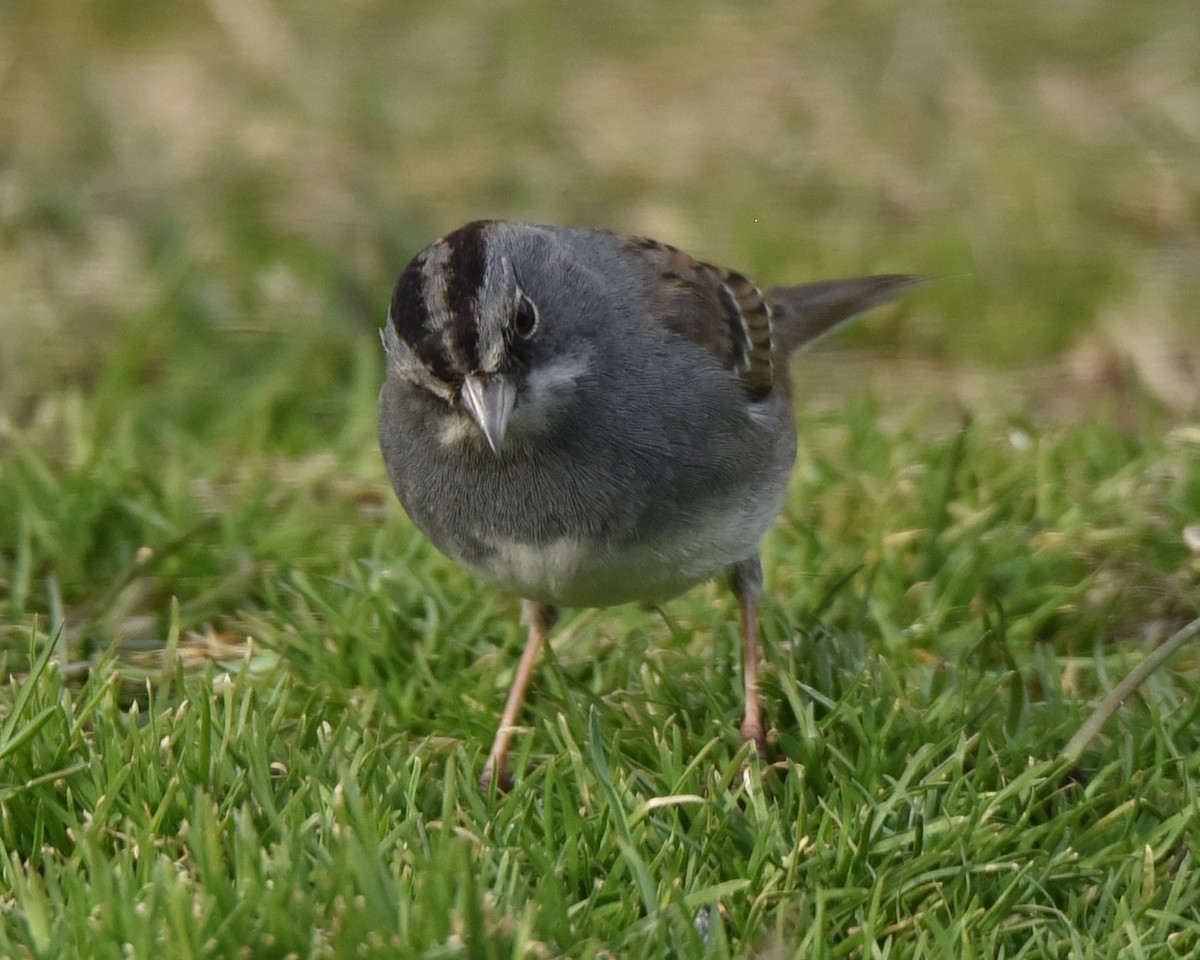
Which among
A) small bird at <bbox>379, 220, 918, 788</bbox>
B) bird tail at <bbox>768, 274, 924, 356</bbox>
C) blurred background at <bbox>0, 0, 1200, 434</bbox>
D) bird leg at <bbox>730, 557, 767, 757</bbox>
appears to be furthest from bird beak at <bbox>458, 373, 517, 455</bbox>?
blurred background at <bbox>0, 0, 1200, 434</bbox>

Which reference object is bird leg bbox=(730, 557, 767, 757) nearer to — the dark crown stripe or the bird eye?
the bird eye

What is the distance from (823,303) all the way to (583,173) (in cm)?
271

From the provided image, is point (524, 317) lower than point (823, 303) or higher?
higher

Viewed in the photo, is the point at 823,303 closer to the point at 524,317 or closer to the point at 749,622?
the point at 749,622

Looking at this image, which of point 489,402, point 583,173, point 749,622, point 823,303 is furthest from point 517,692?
point 583,173

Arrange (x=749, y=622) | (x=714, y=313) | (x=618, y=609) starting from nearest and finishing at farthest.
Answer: (x=749, y=622) → (x=714, y=313) → (x=618, y=609)

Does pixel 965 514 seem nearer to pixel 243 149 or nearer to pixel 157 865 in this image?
pixel 157 865

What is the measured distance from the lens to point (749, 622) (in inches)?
178

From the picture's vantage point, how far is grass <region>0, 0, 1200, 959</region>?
3.46 m

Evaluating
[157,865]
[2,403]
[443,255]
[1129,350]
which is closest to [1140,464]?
[1129,350]

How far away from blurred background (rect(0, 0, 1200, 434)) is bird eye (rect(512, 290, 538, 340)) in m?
2.39

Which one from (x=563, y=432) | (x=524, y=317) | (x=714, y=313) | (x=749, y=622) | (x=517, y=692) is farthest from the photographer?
(x=714, y=313)

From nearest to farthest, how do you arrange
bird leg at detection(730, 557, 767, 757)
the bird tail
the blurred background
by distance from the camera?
bird leg at detection(730, 557, 767, 757), the bird tail, the blurred background

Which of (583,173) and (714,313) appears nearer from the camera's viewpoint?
(714,313)
